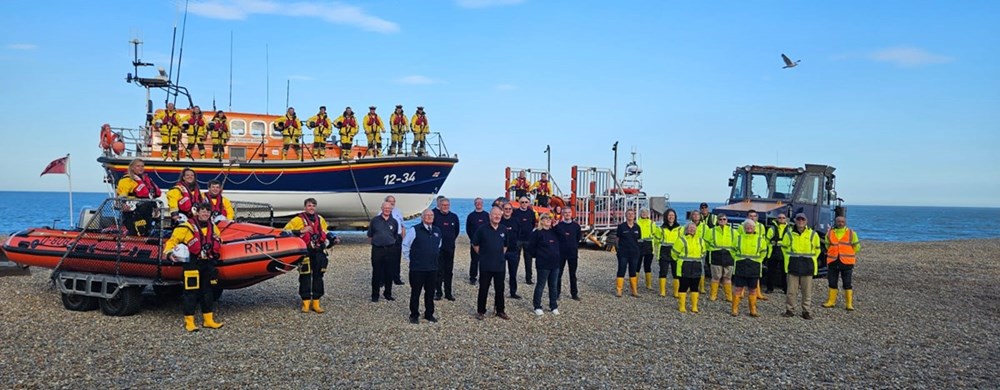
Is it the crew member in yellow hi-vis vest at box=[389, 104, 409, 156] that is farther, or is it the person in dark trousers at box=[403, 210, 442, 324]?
the crew member in yellow hi-vis vest at box=[389, 104, 409, 156]

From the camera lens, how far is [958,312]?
9.70 m

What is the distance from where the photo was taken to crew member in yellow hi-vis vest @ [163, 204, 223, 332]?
743 centimetres

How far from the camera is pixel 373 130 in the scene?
1636 cm

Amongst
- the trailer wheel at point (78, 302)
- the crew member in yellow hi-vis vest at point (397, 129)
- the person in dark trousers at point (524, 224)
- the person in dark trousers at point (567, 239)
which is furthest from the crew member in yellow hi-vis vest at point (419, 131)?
the trailer wheel at point (78, 302)

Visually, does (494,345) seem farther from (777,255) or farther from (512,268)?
(777,255)

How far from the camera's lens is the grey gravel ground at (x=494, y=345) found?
18.9 feet

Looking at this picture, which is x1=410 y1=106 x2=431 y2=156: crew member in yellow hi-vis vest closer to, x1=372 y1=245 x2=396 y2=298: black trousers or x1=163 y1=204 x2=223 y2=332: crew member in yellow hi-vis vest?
Answer: x1=372 y1=245 x2=396 y2=298: black trousers

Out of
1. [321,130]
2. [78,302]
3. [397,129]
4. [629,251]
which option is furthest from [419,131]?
[78,302]

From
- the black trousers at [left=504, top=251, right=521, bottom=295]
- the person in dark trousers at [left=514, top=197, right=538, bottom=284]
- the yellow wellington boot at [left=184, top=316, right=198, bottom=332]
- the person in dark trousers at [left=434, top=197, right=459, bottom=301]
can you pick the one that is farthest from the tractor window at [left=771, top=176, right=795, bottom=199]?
the yellow wellington boot at [left=184, top=316, right=198, bottom=332]

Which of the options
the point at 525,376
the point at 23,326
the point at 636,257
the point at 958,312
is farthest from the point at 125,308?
the point at 958,312

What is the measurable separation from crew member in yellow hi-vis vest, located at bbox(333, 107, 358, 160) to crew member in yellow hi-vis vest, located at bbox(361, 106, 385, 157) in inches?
11.1

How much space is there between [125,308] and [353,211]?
890 centimetres

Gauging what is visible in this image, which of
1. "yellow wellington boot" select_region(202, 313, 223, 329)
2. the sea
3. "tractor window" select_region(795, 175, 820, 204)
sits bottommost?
the sea

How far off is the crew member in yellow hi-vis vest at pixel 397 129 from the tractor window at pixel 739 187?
7.73 meters
